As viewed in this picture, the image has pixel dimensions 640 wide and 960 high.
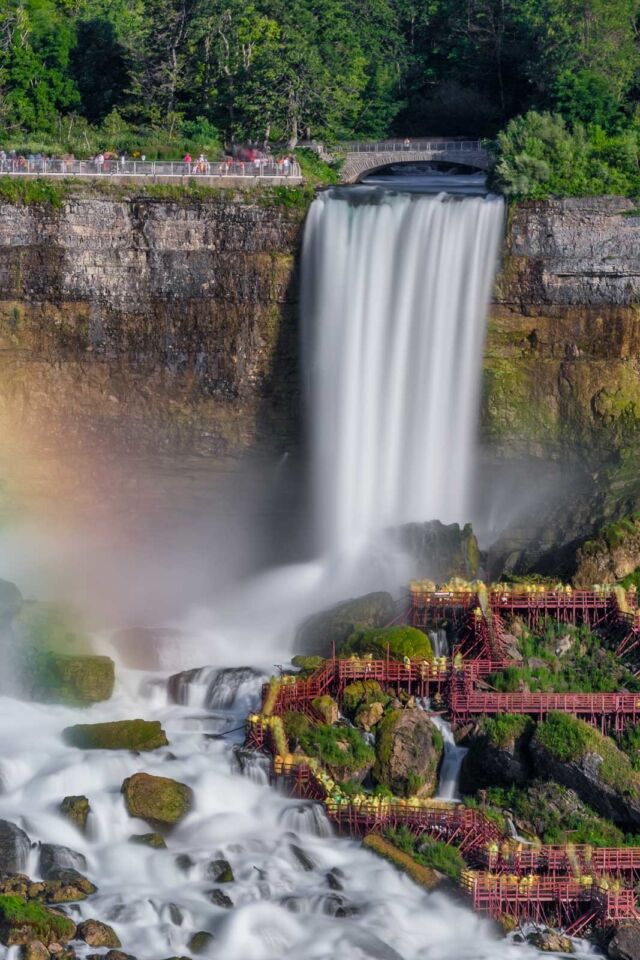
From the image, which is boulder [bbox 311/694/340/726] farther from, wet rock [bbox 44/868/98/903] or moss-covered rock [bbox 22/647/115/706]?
wet rock [bbox 44/868/98/903]

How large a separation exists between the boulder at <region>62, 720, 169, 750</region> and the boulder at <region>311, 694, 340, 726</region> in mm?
4621

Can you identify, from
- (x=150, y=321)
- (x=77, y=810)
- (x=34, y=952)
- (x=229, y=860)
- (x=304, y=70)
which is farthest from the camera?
(x=304, y=70)

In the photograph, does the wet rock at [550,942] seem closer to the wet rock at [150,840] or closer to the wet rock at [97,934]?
the wet rock at [150,840]

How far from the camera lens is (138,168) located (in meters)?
75.4

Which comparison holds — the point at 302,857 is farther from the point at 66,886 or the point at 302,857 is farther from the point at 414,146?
the point at 414,146

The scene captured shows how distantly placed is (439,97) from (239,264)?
2011 cm

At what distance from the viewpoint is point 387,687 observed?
57844 millimetres

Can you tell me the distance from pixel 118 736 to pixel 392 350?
2452 cm

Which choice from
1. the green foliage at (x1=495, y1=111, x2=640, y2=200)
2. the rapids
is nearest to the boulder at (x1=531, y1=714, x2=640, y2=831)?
the rapids

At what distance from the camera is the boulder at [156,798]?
5178cm

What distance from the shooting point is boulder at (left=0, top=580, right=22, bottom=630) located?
6281 centimetres

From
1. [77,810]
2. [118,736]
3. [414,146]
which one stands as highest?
[414,146]

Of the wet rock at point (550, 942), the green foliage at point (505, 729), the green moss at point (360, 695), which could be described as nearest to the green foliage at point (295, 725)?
the green moss at point (360, 695)

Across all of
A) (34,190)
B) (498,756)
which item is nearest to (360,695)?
(498,756)
